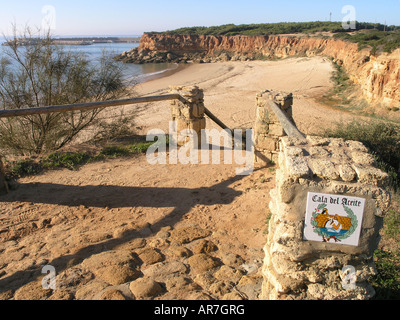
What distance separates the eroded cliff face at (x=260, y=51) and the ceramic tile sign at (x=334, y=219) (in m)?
13.7

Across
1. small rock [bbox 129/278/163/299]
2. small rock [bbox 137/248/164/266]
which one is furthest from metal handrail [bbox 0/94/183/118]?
small rock [bbox 129/278/163/299]

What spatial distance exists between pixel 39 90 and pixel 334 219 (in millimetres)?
8192

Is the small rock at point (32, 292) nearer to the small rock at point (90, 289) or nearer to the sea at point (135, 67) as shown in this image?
the small rock at point (90, 289)

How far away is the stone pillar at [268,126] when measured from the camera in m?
6.70

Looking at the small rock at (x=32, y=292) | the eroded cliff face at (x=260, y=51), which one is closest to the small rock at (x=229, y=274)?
the small rock at (x=32, y=292)

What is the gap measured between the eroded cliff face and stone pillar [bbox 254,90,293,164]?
968cm

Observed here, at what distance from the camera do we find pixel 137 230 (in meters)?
4.55

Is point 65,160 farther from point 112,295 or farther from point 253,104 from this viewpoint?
point 253,104

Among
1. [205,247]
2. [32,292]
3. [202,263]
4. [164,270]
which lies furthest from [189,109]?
[32,292]

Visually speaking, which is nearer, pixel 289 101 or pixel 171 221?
pixel 171 221

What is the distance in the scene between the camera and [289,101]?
22.3 feet

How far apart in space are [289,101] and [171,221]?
12.5ft
